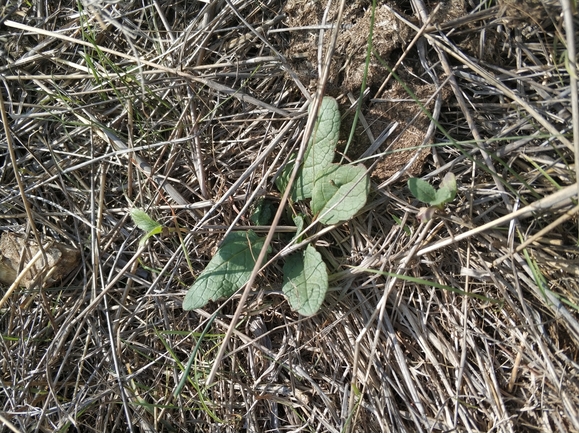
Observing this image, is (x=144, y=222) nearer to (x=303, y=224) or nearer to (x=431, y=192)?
(x=303, y=224)

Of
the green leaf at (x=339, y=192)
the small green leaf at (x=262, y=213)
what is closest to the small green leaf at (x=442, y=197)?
the green leaf at (x=339, y=192)

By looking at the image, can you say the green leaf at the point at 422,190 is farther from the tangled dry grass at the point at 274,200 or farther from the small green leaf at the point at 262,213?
the small green leaf at the point at 262,213

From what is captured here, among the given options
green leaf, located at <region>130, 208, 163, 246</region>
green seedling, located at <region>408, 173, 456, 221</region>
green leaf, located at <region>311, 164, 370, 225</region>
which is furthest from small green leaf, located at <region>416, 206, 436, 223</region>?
green leaf, located at <region>130, 208, 163, 246</region>

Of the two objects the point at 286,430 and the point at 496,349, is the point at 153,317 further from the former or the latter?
the point at 496,349

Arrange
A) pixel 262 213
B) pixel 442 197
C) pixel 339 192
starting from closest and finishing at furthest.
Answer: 1. pixel 442 197
2. pixel 339 192
3. pixel 262 213

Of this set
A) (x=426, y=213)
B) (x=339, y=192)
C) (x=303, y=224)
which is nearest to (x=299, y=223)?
(x=303, y=224)

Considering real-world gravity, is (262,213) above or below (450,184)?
below

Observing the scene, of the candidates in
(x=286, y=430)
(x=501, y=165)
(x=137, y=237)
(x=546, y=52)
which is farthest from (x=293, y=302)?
(x=546, y=52)
